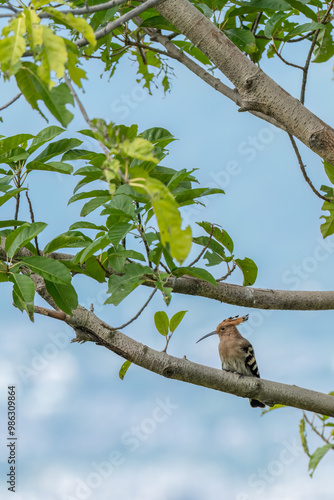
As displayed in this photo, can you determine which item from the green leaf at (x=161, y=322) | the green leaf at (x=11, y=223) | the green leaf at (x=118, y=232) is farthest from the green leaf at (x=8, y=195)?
the green leaf at (x=161, y=322)

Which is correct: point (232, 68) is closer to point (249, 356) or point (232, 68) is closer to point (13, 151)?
point (13, 151)

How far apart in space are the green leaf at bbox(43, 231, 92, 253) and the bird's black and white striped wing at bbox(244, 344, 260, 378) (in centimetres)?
211

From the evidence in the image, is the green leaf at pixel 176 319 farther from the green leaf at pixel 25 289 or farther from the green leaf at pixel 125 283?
the green leaf at pixel 25 289

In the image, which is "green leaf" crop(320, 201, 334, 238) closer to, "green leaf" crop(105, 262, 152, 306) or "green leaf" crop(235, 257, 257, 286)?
"green leaf" crop(235, 257, 257, 286)

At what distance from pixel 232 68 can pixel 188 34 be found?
0.30 m

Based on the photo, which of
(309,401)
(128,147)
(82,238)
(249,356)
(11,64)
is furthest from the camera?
(249,356)

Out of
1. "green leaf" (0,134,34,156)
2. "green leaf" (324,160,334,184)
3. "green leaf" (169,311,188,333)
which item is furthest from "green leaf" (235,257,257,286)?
"green leaf" (0,134,34,156)

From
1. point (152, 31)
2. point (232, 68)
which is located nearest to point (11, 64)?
point (232, 68)

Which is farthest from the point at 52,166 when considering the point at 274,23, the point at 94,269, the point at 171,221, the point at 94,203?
the point at 171,221

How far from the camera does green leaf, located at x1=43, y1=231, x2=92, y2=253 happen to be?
322 centimetres

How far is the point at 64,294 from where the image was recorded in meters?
3.17

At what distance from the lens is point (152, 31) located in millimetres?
3889

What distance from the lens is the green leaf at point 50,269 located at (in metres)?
2.92

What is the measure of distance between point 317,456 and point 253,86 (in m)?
2.08
